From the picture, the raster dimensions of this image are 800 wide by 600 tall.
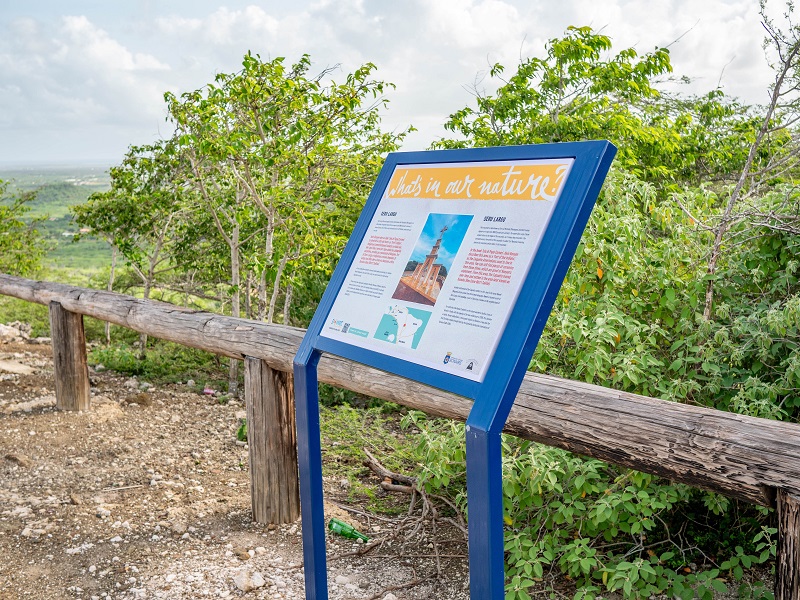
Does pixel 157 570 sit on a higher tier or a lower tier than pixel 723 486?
lower

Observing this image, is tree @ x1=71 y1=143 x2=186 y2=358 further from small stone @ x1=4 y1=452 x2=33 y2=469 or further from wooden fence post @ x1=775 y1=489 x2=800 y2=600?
wooden fence post @ x1=775 y1=489 x2=800 y2=600

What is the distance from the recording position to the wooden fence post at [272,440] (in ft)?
10.6

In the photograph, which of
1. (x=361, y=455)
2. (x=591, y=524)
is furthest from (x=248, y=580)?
(x=361, y=455)

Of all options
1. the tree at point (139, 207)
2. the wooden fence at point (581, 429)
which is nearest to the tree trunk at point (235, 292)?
the tree at point (139, 207)

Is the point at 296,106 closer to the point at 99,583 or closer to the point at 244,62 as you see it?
the point at 244,62

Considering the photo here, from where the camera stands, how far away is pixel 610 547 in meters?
3.03

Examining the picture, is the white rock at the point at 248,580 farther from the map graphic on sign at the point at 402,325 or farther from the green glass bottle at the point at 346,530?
the map graphic on sign at the point at 402,325

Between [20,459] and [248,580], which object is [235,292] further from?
[248,580]

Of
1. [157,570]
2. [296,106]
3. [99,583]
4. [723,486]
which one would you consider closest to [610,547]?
[723,486]

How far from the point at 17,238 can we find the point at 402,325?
35.0 ft

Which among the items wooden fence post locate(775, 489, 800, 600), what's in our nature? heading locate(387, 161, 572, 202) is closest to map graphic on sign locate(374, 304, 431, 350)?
what's in our nature? heading locate(387, 161, 572, 202)

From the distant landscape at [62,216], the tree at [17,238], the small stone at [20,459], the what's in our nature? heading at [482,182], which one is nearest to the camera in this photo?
the what's in our nature? heading at [482,182]

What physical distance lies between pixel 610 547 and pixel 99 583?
6.63 ft

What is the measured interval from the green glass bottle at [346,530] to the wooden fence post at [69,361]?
8.73 feet
